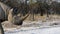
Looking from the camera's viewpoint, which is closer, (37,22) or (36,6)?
(37,22)

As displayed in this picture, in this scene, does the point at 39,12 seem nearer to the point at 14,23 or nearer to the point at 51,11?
the point at 51,11

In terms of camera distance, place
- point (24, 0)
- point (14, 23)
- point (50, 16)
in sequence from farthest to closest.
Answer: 1. point (24, 0)
2. point (50, 16)
3. point (14, 23)

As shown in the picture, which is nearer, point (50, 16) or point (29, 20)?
point (29, 20)

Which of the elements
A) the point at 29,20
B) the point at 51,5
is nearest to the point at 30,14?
the point at 29,20

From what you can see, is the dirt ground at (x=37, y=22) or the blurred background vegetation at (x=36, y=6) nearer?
the dirt ground at (x=37, y=22)

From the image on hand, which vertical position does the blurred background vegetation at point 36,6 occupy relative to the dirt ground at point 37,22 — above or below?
above

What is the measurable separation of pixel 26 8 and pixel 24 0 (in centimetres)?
31

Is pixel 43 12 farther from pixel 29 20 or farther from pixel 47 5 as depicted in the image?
pixel 29 20

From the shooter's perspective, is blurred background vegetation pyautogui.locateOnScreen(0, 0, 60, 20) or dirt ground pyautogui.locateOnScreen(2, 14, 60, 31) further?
blurred background vegetation pyautogui.locateOnScreen(0, 0, 60, 20)

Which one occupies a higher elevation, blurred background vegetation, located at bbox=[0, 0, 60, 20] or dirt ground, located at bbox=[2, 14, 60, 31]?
blurred background vegetation, located at bbox=[0, 0, 60, 20]

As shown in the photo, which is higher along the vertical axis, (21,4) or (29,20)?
(21,4)

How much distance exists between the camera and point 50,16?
720 centimetres

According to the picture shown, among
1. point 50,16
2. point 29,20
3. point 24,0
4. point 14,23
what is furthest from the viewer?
point 24,0

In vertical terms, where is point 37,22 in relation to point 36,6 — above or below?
below
